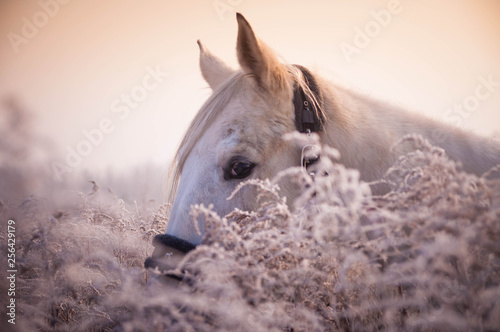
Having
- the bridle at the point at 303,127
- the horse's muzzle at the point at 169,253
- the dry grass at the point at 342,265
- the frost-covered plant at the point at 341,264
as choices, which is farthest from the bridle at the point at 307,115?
the horse's muzzle at the point at 169,253

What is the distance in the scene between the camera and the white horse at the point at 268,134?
1781 millimetres

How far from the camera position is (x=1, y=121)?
6.19 meters

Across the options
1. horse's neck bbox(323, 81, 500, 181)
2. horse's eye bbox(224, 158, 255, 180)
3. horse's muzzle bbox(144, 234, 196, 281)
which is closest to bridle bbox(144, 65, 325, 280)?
horse's muzzle bbox(144, 234, 196, 281)

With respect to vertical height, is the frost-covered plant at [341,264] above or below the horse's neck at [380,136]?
below

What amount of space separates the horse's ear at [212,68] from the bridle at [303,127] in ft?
2.85

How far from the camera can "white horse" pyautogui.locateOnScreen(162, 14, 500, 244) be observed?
1781 mm

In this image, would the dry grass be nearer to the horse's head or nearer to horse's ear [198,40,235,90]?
the horse's head

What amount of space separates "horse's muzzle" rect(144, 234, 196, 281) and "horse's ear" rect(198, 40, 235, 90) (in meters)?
1.71

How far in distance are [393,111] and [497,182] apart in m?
1.35

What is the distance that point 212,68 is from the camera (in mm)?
2773

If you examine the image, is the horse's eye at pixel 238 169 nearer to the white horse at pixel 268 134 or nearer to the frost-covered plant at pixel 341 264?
the white horse at pixel 268 134

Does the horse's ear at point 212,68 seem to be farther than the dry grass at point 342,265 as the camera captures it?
Yes

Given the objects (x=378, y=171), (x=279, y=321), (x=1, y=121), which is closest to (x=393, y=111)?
(x=378, y=171)

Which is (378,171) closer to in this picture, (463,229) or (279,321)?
(463,229)
